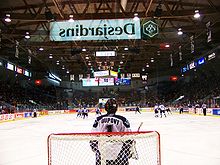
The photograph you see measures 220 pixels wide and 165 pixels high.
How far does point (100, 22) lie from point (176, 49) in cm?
1817

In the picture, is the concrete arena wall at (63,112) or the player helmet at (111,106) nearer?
the player helmet at (111,106)

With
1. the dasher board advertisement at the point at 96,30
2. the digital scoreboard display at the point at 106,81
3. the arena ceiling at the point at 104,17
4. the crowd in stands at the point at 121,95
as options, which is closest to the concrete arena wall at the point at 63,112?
the crowd in stands at the point at 121,95

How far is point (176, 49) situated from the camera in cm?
2594

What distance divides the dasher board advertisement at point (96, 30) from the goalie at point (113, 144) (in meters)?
6.10

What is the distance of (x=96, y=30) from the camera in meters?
8.86

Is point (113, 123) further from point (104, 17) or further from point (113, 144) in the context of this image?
point (104, 17)

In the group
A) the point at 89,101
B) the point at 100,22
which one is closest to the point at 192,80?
the point at 89,101

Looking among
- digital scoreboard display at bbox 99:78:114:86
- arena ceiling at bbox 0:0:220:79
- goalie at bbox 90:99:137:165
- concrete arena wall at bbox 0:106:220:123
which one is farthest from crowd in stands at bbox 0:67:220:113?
goalie at bbox 90:99:137:165

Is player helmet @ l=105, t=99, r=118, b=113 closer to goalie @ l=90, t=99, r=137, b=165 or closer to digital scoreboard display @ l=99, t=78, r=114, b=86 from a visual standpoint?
goalie @ l=90, t=99, r=137, b=165

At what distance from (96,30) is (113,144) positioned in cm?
643

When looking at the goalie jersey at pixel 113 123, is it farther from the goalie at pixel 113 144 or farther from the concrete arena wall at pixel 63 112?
the concrete arena wall at pixel 63 112

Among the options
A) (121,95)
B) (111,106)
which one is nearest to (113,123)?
(111,106)

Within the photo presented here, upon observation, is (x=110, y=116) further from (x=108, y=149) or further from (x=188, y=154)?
(x=188, y=154)

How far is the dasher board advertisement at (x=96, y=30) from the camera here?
8727 mm
